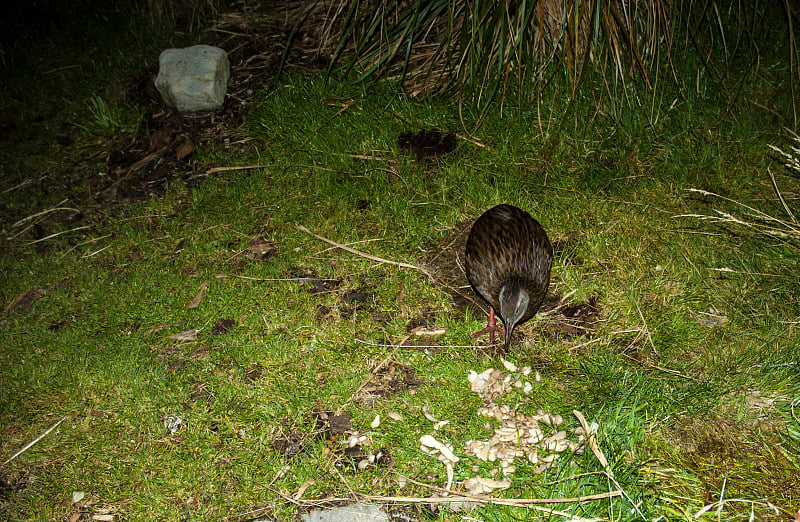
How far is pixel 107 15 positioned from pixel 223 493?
5906mm

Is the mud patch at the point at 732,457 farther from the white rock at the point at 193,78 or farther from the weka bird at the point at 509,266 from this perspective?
the white rock at the point at 193,78

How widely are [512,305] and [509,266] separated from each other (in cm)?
28

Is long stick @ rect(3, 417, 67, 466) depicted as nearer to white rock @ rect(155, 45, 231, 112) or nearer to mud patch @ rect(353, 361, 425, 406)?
mud patch @ rect(353, 361, 425, 406)

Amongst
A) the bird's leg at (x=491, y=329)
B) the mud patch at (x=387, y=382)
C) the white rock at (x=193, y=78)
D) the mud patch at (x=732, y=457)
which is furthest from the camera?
the white rock at (x=193, y=78)

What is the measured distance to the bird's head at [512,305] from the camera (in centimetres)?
318

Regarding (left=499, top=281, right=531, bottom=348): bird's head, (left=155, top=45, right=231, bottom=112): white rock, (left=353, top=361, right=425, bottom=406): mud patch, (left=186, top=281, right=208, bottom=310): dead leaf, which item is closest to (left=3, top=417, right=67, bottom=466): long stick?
(left=186, top=281, right=208, bottom=310): dead leaf

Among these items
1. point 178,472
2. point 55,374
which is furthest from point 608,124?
point 55,374

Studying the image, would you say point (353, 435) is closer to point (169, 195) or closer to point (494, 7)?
point (169, 195)

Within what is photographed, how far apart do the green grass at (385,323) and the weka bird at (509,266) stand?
0.99 ft

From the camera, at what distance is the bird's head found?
10.4ft

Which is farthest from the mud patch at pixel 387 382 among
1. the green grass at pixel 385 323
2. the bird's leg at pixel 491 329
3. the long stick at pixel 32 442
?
the long stick at pixel 32 442

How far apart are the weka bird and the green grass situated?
0.99 ft

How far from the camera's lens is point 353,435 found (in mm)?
3162

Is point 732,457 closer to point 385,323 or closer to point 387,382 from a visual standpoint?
point 387,382
